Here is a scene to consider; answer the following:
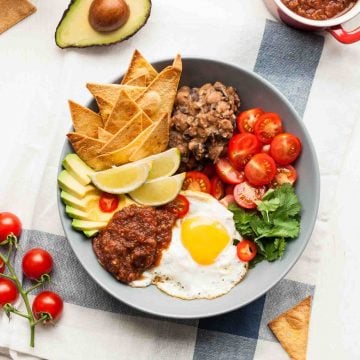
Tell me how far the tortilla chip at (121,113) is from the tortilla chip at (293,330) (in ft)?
4.39

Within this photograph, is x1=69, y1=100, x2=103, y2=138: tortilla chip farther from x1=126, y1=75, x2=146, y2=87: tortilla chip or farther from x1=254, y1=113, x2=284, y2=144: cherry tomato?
x1=254, y1=113, x2=284, y2=144: cherry tomato

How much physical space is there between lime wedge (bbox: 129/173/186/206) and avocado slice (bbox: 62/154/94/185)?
0.24 metres

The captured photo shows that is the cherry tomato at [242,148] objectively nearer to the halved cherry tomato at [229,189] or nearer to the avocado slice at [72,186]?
the halved cherry tomato at [229,189]

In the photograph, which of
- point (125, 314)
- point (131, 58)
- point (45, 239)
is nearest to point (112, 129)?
point (131, 58)

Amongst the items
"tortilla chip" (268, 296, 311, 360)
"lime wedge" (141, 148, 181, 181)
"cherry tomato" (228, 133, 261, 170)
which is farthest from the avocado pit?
"tortilla chip" (268, 296, 311, 360)

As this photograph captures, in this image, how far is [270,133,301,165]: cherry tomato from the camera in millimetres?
3420

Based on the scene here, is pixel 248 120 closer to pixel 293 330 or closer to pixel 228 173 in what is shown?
pixel 228 173

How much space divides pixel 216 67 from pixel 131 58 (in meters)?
0.48

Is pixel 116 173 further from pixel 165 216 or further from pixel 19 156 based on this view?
pixel 19 156

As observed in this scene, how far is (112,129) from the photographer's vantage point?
342 centimetres

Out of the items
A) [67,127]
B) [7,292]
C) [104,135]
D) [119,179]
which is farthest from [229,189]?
[7,292]

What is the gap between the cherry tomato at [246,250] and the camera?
346 centimetres

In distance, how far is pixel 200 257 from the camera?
3.48m

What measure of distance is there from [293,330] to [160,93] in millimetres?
1451
